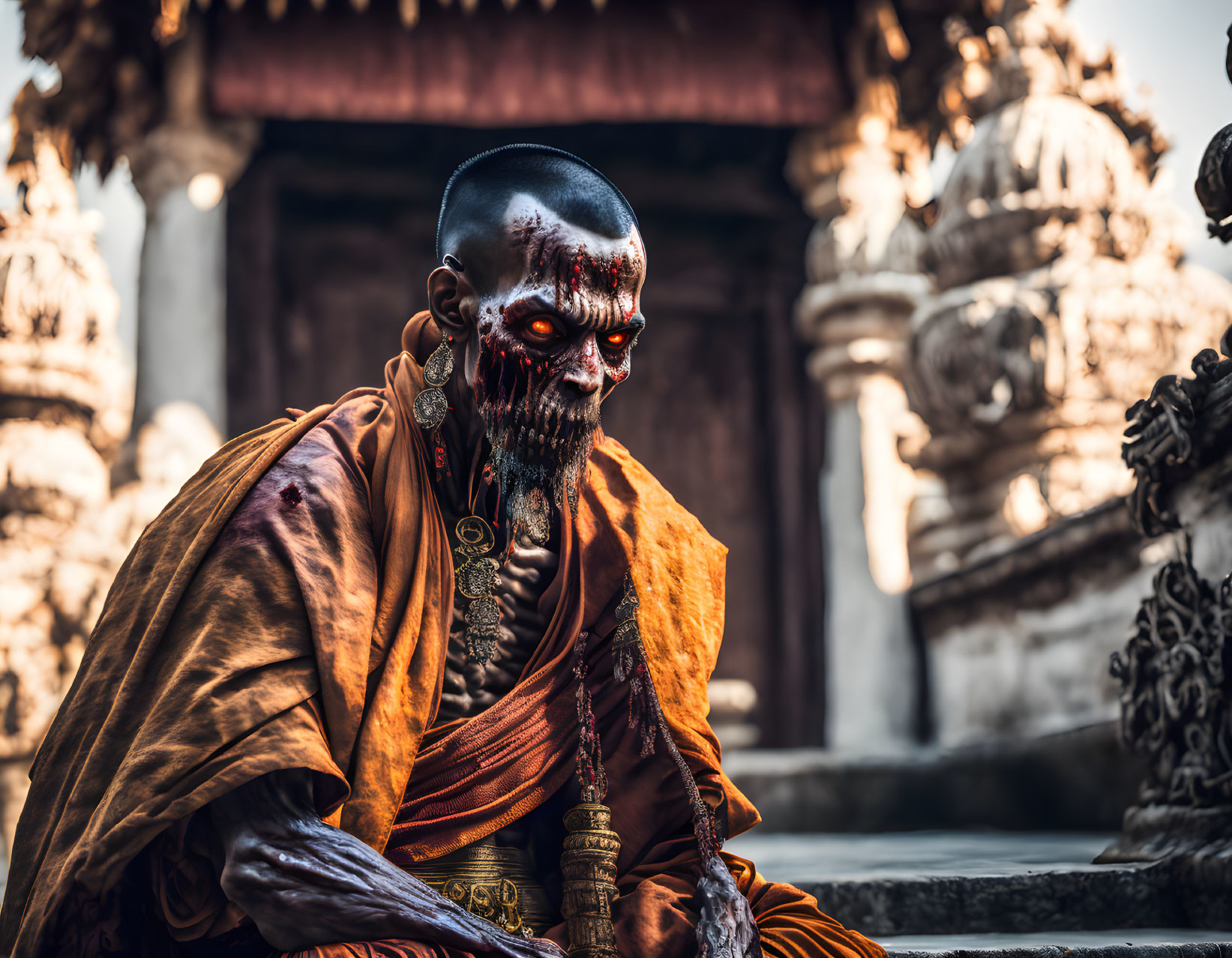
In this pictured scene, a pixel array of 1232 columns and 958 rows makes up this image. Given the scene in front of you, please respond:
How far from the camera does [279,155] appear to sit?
24.3 feet

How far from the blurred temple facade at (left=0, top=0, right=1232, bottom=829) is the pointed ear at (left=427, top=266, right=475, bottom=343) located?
2.90m

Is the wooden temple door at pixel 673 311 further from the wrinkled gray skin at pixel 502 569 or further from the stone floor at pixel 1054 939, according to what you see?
the wrinkled gray skin at pixel 502 569

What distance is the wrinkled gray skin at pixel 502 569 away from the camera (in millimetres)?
1965

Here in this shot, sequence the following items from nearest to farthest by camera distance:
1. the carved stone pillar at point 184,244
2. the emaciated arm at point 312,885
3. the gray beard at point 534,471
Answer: the emaciated arm at point 312,885 → the gray beard at point 534,471 → the carved stone pillar at point 184,244

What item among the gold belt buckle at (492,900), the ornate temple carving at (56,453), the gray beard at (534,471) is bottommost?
the gold belt buckle at (492,900)

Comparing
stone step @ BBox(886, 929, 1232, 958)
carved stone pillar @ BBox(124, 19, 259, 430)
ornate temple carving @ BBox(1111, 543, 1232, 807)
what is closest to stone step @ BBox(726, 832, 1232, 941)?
ornate temple carving @ BBox(1111, 543, 1232, 807)

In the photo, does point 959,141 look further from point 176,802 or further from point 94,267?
point 176,802

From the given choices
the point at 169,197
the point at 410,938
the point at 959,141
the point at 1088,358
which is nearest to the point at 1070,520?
the point at 1088,358

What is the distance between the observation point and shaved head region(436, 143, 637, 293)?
2357mm

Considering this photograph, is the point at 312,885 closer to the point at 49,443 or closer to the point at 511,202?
the point at 511,202

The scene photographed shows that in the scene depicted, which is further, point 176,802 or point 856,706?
point 856,706

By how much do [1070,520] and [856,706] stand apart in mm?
1879

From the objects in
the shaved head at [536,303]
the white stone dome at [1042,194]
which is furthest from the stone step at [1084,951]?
the white stone dome at [1042,194]

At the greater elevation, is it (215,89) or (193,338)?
(215,89)
